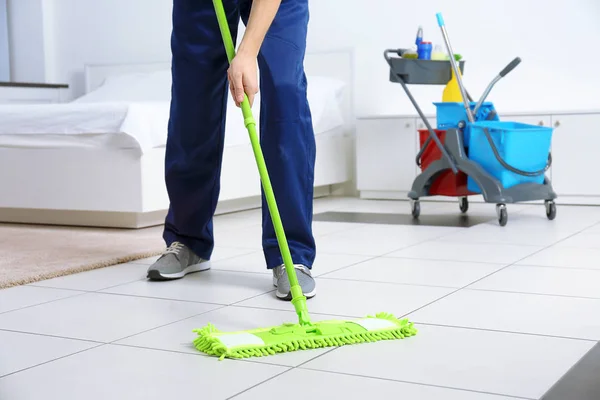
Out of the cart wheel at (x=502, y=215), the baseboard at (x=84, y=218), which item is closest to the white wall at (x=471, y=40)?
the cart wheel at (x=502, y=215)

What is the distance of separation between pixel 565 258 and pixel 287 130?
3.14 ft

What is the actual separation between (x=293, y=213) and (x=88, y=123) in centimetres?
150

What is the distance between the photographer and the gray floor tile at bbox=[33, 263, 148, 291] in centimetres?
207

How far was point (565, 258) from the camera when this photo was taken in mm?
2338

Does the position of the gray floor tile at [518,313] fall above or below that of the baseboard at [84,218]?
above

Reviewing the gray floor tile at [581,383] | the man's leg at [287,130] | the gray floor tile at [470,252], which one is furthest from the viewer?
the gray floor tile at [470,252]

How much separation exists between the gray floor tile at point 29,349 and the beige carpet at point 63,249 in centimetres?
60

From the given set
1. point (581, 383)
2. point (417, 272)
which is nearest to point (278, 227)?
point (581, 383)

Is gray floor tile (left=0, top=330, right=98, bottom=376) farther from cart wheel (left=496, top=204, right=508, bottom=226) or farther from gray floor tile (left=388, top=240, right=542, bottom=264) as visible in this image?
cart wheel (left=496, top=204, right=508, bottom=226)

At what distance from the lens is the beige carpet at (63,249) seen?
7.45ft

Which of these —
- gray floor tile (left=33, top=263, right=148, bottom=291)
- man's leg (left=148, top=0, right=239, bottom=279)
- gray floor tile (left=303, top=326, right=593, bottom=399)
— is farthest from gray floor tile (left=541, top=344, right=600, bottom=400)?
gray floor tile (left=33, top=263, right=148, bottom=291)

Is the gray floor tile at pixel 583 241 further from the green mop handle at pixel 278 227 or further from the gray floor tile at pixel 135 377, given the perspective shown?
the gray floor tile at pixel 135 377

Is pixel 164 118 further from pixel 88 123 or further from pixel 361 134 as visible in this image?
pixel 361 134

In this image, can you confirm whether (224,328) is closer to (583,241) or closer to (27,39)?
(583,241)
